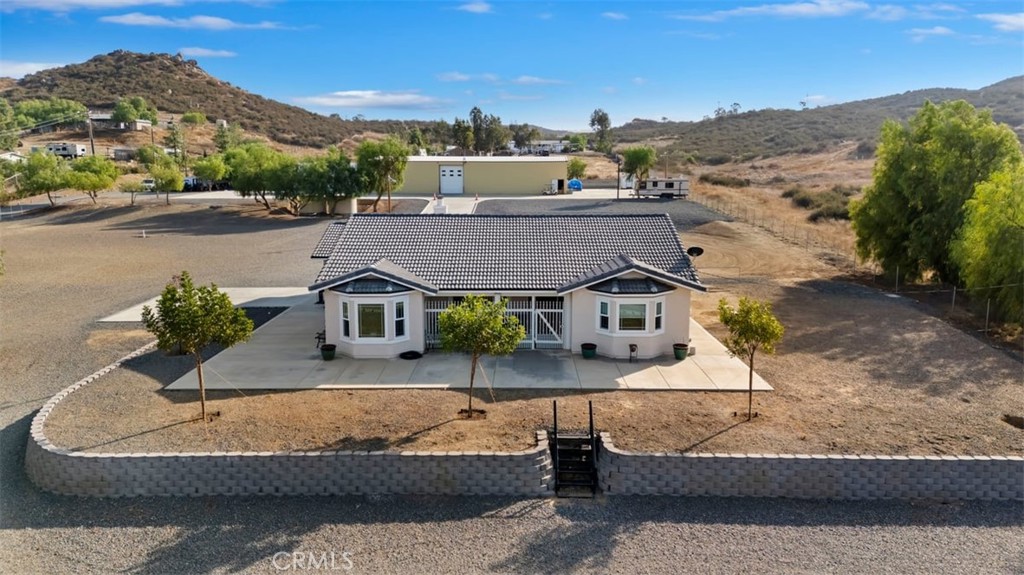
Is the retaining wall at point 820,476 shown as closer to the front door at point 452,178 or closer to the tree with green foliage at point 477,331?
the tree with green foliage at point 477,331

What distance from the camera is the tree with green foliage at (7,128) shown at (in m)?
86.8

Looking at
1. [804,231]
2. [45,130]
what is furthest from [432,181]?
[45,130]

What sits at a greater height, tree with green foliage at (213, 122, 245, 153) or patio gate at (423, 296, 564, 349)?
tree with green foliage at (213, 122, 245, 153)

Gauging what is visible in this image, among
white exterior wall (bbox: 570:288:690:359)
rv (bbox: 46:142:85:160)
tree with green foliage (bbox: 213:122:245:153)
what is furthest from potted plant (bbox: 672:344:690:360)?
rv (bbox: 46:142:85:160)

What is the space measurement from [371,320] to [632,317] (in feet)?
24.0

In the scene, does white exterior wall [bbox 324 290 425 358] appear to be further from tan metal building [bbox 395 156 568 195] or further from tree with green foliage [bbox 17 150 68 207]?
tree with green foliage [bbox 17 150 68 207]

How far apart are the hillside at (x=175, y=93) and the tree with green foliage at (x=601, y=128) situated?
164 ft

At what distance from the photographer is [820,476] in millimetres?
12109

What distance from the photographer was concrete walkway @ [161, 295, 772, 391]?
56.6 feet

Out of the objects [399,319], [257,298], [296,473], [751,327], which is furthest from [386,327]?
[257,298]

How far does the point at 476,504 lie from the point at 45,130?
124 m

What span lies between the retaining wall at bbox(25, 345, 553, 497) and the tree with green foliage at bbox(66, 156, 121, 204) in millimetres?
48853

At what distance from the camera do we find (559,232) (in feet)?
75.0

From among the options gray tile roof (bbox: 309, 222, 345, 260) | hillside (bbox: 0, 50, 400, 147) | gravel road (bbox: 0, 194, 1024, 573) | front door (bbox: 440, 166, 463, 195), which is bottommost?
gravel road (bbox: 0, 194, 1024, 573)
